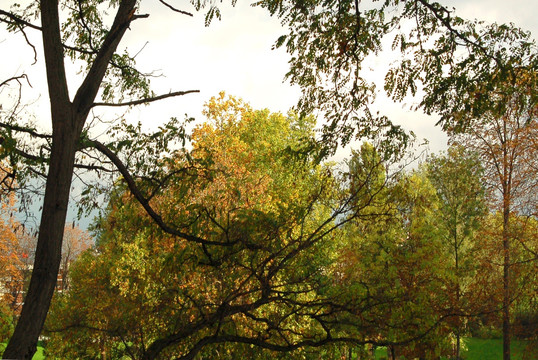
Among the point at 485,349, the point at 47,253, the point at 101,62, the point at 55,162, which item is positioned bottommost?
the point at 47,253

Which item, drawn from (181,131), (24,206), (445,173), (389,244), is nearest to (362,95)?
(181,131)

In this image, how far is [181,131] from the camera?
23.2ft

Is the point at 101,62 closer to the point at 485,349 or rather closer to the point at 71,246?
the point at 485,349

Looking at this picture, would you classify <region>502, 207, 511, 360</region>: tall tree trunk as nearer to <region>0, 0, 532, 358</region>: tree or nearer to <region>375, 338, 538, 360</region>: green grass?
<region>0, 0, 532, 358</region>: tree

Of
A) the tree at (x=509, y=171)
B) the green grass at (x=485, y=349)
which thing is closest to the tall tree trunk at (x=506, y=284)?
the tree at (x=509, y=171)

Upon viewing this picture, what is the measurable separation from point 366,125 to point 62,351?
20398mm

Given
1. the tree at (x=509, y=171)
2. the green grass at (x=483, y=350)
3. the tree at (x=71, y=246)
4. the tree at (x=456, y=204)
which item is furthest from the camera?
the tree at (x=71, y=246)

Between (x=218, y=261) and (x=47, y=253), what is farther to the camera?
(x=218, y=261)

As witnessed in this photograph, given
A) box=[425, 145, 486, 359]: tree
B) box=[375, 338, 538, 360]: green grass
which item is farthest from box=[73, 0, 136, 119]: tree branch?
box=[375, 338, 538, 360]: green grass

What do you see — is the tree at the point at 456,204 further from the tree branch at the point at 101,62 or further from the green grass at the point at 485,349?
the tree branch at the point at 101,62

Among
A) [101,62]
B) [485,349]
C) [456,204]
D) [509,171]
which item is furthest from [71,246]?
[101,62]

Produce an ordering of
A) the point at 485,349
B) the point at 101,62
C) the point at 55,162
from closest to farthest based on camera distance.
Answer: the point at 55,162 < the point at 101,62 < the point at 485,349

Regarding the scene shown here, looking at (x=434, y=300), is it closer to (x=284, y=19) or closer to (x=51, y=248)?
(x=284, y=19)

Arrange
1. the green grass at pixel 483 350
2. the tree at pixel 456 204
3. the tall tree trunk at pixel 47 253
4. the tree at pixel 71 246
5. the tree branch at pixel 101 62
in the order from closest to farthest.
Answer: the tall tree trunk at pixel 47 253
the tree branch at pixel 101 62
the tree at pixel 456 204
the green grass at pixel 483 350
the tree at pixel 71 246
